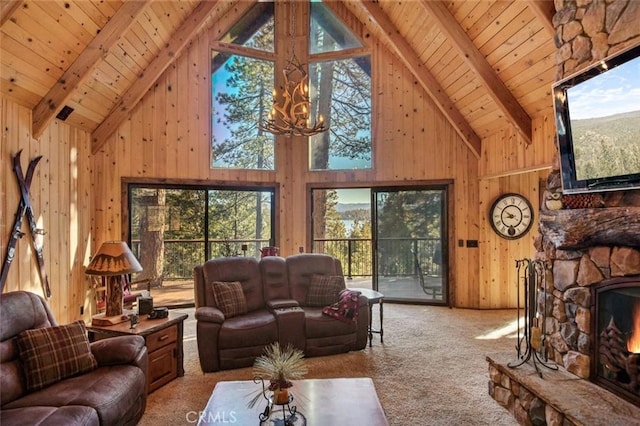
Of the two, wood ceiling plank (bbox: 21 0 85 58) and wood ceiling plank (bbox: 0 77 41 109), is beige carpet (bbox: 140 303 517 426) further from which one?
wood ceiling plank (bbox: 21 0 85 58)

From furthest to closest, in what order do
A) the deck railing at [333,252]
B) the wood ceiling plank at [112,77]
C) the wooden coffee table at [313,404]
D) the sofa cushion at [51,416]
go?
1. the deck railing at [333,252]
2. the wood ceiling plank at [112,77]
3. the wooden coffee table at [313,404]
4. the sofa cushion at [51,416]

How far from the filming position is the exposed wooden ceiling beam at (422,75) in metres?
5.11

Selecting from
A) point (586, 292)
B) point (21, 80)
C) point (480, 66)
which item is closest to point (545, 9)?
point (480, 66)

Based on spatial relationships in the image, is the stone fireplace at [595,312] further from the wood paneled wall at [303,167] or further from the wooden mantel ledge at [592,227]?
the wood paneled wall at [303,167]

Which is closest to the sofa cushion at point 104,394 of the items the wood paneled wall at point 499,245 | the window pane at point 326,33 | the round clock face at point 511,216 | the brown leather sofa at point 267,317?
the brown leather sofa at point 267,317

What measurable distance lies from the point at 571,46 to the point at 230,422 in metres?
3.72

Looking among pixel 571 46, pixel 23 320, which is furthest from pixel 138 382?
pixel 571 46

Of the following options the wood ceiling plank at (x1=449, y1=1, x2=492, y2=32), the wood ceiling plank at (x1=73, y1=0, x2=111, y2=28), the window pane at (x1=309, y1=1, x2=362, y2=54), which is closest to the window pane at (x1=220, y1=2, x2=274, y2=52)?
the window pane at (x1=309, y1=1, x2=362, y2=54)

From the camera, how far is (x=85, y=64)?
4051mm

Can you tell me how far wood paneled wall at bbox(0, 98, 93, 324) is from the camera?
12.4 ft

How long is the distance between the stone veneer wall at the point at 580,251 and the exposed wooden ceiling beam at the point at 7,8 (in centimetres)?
462

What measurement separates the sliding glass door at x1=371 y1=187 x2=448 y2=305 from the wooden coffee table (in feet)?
12.9

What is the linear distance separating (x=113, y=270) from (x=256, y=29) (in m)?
4.99

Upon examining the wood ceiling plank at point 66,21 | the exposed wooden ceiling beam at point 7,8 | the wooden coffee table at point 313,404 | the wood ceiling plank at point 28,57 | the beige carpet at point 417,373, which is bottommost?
the beige carpet at point 417,373
